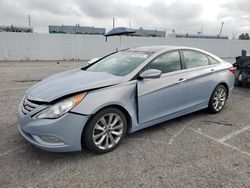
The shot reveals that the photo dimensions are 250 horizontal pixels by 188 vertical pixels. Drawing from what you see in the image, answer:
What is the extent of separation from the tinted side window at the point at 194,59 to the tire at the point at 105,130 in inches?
71.4

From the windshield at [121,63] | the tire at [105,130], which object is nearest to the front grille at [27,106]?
the tire at [105,130]

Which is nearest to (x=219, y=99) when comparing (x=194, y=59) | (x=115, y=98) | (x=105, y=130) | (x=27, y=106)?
(x=194, y=59)

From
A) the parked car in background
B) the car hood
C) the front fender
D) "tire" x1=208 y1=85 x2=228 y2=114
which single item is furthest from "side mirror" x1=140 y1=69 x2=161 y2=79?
the parked car in background

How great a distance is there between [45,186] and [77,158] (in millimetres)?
641

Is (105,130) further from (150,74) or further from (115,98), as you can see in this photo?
(150,74)

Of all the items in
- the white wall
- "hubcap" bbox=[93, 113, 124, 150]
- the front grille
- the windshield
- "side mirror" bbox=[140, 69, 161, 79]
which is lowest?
"hubcap" bbox=[93, 113, 124, 150]

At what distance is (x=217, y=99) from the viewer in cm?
→ 491

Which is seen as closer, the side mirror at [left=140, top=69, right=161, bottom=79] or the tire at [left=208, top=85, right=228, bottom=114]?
the side mirror at [left=140, top=69, right=161, bottom=79]

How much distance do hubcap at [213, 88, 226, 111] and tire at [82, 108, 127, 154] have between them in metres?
2.44

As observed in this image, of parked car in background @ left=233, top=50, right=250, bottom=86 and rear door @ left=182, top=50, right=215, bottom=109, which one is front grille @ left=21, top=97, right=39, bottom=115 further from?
parked car in background @ left=233, top=50, right=250, bottom=86

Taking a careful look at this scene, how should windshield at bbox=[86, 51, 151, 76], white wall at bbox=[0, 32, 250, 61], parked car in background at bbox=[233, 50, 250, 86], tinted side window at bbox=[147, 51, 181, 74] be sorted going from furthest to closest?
white wall at bbox=[0, 32, 250, 61], parked car in background at bbox=[233, 50, 250, 86], tinted side window at bbox=[147, 51, 181, 74], windshield at bbox=[86, 51, 151, 76]

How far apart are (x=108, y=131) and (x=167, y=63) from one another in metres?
1.60

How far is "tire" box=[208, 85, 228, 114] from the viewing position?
4.77m

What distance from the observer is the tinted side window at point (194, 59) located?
170 inches
